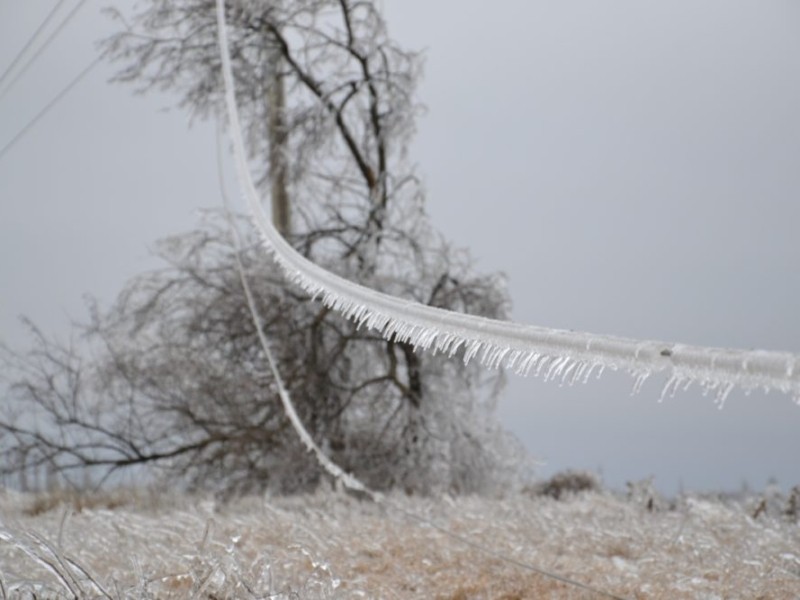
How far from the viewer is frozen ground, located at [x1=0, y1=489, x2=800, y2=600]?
185 centimetres

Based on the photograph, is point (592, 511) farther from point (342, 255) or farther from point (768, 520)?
point (342, 255)

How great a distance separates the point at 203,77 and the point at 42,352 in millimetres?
2024

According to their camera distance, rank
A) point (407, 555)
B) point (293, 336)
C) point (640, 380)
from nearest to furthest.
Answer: point (640, 380) → point (407, 555) → point (293, 336)

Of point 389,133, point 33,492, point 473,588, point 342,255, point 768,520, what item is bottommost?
point 33,492

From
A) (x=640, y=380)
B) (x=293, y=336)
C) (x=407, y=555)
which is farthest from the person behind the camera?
(x=293, y=336)

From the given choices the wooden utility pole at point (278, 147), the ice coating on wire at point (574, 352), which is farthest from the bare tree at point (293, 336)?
the ice coating on wire at point (574, 352)

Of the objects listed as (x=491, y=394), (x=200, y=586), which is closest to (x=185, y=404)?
(x=491, y=394)

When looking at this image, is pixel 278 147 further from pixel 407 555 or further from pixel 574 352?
pixel 574 352

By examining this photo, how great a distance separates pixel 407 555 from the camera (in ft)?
9.40

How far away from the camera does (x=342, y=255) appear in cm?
633

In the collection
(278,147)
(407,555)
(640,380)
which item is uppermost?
(278,147)

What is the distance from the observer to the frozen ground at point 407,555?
6.07 ft

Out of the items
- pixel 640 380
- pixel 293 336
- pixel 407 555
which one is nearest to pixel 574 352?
pixel 640 380

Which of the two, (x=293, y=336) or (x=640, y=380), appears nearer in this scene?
(x=640, y=380)
